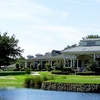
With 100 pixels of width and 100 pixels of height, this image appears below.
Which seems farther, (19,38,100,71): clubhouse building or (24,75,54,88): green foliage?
(19,38,100,71): clubhouse building

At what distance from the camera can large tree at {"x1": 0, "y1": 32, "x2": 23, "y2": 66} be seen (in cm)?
8306

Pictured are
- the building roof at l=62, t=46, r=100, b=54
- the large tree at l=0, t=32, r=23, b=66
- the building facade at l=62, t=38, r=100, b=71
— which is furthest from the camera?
the large tree at l=0, t=32, r=23, b=66

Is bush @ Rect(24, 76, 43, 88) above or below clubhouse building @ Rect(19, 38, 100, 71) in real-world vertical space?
below

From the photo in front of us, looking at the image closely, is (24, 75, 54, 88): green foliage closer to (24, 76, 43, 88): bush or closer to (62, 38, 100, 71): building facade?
(24, 76, 43, 88): bush

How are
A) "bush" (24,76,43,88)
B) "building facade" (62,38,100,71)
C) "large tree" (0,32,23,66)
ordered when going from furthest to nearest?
"large tree" (0,32,23,66) → "building facade" (62,38,100,71) → "bush" (24,76,43,88)

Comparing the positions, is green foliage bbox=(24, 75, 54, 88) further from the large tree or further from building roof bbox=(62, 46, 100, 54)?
the large tree

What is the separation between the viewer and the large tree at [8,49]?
8306 cm

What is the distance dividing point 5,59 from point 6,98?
53.0 metres

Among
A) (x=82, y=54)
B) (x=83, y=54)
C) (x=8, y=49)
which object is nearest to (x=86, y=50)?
(x=82, y=54)

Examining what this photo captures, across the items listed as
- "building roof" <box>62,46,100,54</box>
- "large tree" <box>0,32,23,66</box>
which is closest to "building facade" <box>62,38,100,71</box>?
"building roof" <box>62,46,100,54</box>

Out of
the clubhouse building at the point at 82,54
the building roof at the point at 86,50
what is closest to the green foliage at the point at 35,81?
the clubhouse building at the point at 82,54

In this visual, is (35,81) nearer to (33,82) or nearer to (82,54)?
(33,82)

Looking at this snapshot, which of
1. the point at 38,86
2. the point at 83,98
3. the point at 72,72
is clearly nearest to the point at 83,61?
the point at 72,72

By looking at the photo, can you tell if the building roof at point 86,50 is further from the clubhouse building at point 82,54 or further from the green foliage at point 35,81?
the green foliage at point 35,81
